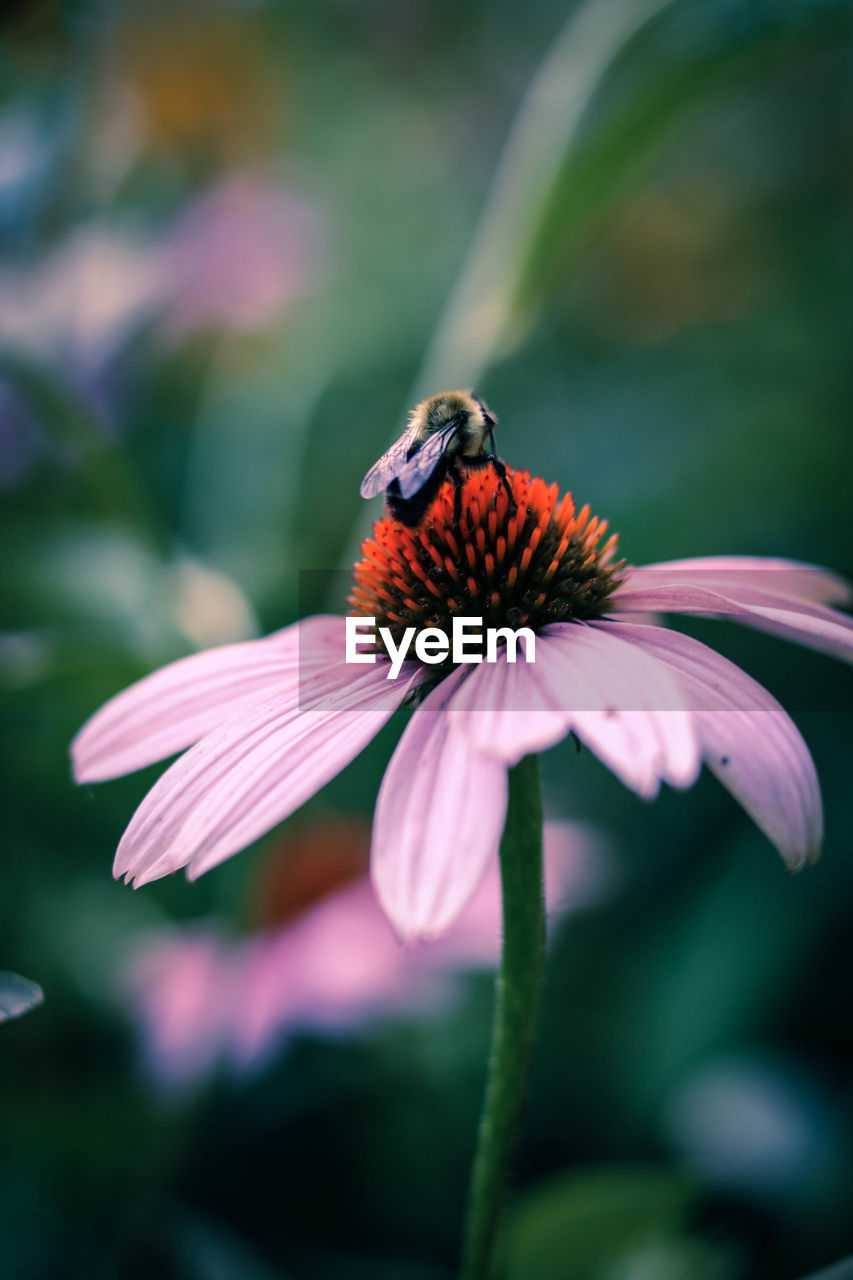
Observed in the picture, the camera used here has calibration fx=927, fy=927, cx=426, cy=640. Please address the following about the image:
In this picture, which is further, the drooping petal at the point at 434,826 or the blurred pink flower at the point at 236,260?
the blurred pink flower at the point at 236,260

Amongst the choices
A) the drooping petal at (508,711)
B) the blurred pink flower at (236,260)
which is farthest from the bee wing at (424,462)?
the blurred pink flower at (236,260)

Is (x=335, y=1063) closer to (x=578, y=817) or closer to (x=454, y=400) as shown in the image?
(x=578, y=817)

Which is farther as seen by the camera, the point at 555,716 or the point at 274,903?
the point at 274,903

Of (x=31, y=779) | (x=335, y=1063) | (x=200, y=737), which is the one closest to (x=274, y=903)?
(x=335, y=1063)

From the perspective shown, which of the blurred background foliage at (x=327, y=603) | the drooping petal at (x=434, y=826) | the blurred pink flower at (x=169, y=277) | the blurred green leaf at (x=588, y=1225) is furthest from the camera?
the blurred pink flower at (x=169, y=277)

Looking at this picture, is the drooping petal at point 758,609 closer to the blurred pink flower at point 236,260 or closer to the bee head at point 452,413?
the bee head at point 452,413

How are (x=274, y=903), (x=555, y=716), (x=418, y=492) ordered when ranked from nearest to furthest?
(x=555, y=716) → (x=418, y=492) → (x=274, y=903)
